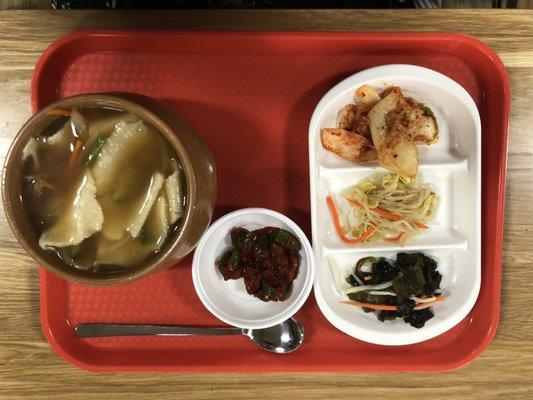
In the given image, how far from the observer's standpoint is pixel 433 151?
1.90 metres

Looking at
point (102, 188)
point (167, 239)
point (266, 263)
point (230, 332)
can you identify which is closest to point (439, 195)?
point (266, 263)

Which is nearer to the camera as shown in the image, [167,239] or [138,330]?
[167,239]

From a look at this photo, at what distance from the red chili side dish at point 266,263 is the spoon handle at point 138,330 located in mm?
210

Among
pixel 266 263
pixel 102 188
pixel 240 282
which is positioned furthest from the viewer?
pixel 240 282

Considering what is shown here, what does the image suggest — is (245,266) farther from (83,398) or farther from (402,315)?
(83,398)

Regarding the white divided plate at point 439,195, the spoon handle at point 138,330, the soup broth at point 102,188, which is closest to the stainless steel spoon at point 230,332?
the spoon handle at point 138,330

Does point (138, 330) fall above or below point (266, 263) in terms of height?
below

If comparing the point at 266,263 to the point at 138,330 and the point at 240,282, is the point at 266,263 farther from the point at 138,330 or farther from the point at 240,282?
the point at 138,330

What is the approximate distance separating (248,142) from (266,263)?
429mm

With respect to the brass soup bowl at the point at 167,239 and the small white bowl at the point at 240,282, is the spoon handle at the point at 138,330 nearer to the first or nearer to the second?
the small white bowl at the point at 240,282

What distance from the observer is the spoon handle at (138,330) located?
185 cm

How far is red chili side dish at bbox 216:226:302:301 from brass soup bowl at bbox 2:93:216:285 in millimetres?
364

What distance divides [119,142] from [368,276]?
3.25 feet

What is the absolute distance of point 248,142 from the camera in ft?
6.13
